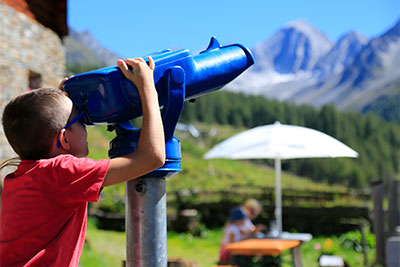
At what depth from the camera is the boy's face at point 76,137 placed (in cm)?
135

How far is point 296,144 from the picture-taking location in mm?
5867

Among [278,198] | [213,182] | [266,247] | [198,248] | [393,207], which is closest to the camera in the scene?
[266,247]

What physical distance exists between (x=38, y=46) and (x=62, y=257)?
24.1 ft

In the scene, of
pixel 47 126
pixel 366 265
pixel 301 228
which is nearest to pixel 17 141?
pixel 47 126

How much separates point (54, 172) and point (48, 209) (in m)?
0.11

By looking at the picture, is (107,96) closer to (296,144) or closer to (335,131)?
(296,144)

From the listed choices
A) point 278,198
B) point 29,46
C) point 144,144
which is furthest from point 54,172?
point 29,46

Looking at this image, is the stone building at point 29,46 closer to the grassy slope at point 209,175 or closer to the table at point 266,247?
the table at point 266,247

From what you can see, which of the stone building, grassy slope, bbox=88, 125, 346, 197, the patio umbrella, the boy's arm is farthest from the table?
grassy slope, bbox=88, 125, 346, 197

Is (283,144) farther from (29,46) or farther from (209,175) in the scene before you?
(209,175)

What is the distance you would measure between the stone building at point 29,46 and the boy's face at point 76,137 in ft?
19.5

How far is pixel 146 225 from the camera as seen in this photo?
136 cm

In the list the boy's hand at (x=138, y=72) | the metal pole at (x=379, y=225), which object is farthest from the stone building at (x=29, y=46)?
the boy's hand at (x=138, y=72)

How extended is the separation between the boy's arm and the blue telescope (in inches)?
1.8
